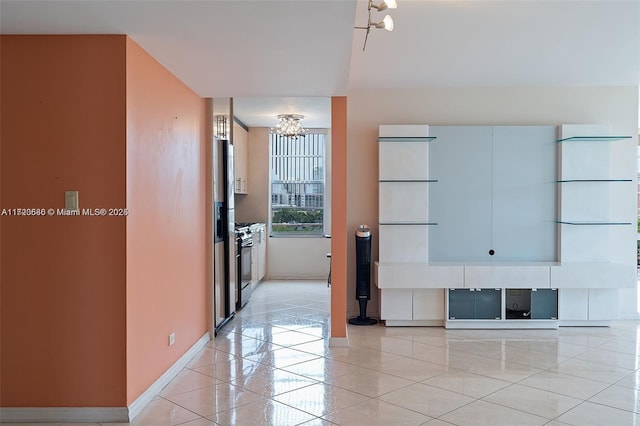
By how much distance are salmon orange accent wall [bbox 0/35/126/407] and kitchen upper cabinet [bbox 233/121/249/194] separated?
4.84 meters

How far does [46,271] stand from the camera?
3.28m

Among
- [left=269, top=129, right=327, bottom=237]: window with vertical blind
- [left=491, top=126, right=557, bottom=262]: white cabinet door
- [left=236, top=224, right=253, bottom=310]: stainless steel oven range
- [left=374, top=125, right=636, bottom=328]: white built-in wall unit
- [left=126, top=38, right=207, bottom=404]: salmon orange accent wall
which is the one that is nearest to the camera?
[left=126, top=38, right=207, bottom=404]: salmon orange accent wall

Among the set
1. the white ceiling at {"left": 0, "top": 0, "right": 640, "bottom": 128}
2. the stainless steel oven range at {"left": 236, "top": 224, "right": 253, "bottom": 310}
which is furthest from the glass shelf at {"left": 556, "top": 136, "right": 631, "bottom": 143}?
the stainless steel oven range at {"left": 236, "top": 224, "right": 253, "bottom": 310}

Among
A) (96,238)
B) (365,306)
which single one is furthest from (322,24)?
(365,306)

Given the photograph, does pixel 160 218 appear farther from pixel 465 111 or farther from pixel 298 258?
pixel 298 258

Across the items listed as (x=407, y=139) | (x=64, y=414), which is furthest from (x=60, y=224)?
(x=407, y=139)

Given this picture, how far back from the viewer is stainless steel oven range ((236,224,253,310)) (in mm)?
6773

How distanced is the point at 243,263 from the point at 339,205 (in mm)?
2367

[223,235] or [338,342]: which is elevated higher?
[223,235]

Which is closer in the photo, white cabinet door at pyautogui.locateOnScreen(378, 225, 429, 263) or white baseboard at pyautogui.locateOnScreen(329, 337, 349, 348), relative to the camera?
white baseboard at pyautogui.locateOnScreen(329, 337, 349, 348)

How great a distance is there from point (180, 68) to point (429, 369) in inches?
125

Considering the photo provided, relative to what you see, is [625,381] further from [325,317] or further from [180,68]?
[180,68]

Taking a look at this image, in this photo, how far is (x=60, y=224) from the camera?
3287mm

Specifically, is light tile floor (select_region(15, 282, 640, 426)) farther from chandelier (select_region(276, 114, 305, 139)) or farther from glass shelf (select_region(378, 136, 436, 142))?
chandelier (select_region(276, 114, 305, 139))
